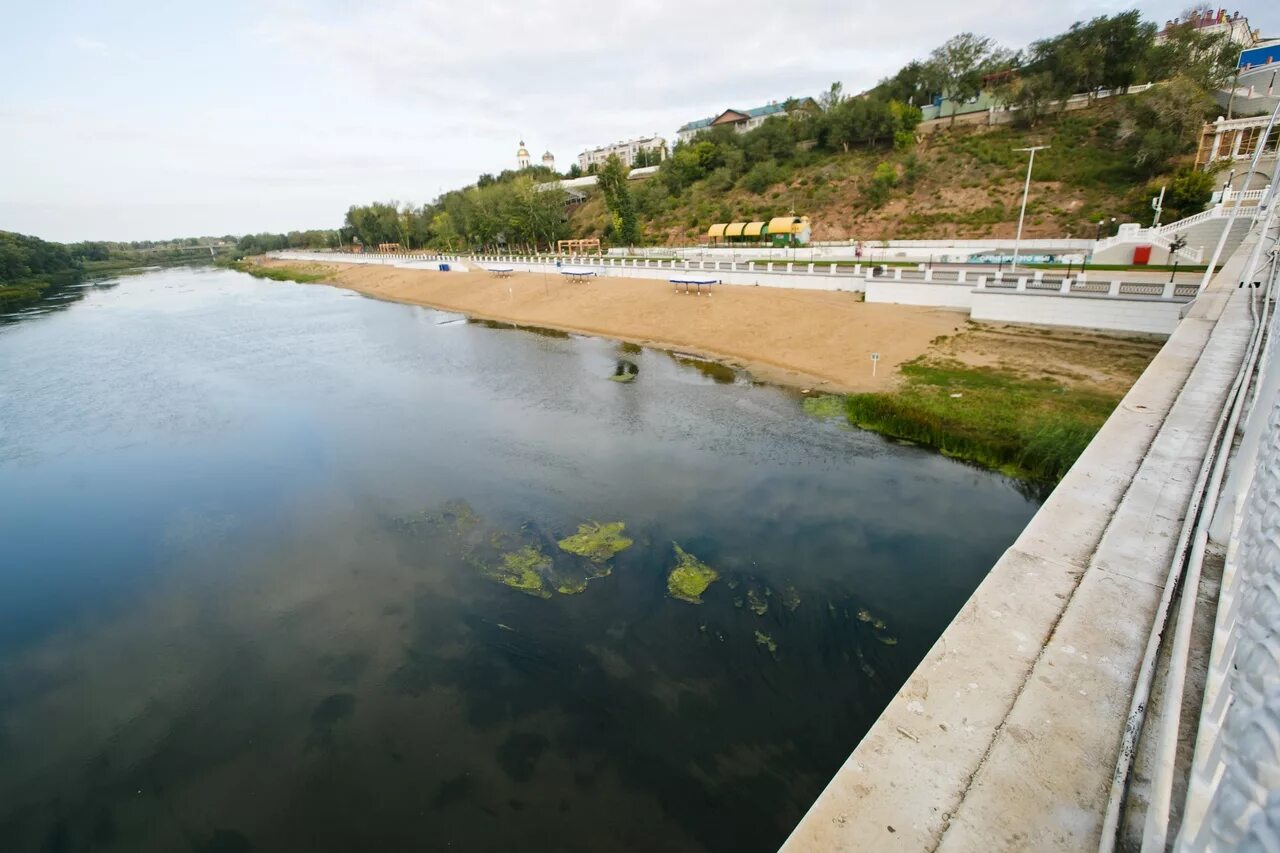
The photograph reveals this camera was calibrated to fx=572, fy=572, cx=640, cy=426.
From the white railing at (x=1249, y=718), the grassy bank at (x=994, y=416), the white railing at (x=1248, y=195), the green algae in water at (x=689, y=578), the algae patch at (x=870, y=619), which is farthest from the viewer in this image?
the white railing at (x=1248, y=195)

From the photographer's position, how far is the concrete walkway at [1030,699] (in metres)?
4.23

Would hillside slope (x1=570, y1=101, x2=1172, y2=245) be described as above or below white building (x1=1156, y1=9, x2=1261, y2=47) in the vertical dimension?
below

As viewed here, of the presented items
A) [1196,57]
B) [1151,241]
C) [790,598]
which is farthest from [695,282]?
[1196,57]

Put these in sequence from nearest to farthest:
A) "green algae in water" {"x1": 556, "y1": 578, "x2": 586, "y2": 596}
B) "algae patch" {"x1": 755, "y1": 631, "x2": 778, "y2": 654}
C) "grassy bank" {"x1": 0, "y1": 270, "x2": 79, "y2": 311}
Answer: "algae patch" {"x1": 755, "y1": 631, "x2": 778, "y2": 654}, "green algae in water" {"x1": 556, "y1": 578, "x2": 586, "y2": 596}, "grassy bank" {"x1": 0, "y1": 270, "x2": 79, "y2": 311}

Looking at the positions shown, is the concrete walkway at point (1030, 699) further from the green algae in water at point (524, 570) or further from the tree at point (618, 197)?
the tree at point (618, 197)

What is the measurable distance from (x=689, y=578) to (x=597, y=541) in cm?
253

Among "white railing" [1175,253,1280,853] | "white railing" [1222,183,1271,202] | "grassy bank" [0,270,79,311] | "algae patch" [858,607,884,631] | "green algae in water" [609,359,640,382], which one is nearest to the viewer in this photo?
"white railing" [1175,253,1280,853]

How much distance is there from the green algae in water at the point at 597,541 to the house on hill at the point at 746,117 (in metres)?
84.1

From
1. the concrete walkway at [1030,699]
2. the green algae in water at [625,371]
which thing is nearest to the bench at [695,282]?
the green algae in water at [625,371]

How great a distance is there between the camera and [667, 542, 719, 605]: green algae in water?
1138 centimetres

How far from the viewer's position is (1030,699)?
507 centimetres

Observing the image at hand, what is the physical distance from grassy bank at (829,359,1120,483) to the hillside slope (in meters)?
33.6

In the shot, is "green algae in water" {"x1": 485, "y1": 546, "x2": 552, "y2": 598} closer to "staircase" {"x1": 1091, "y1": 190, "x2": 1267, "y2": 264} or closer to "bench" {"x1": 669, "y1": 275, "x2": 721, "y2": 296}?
"bench" {"x1": 669, "y1": 275, "x2": 721, "y2": 296}

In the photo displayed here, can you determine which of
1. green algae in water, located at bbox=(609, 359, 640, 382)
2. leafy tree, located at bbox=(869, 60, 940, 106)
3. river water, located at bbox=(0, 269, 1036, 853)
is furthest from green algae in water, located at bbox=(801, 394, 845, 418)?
leafy tree, located at bbox=(869, 60, 940, 106)
